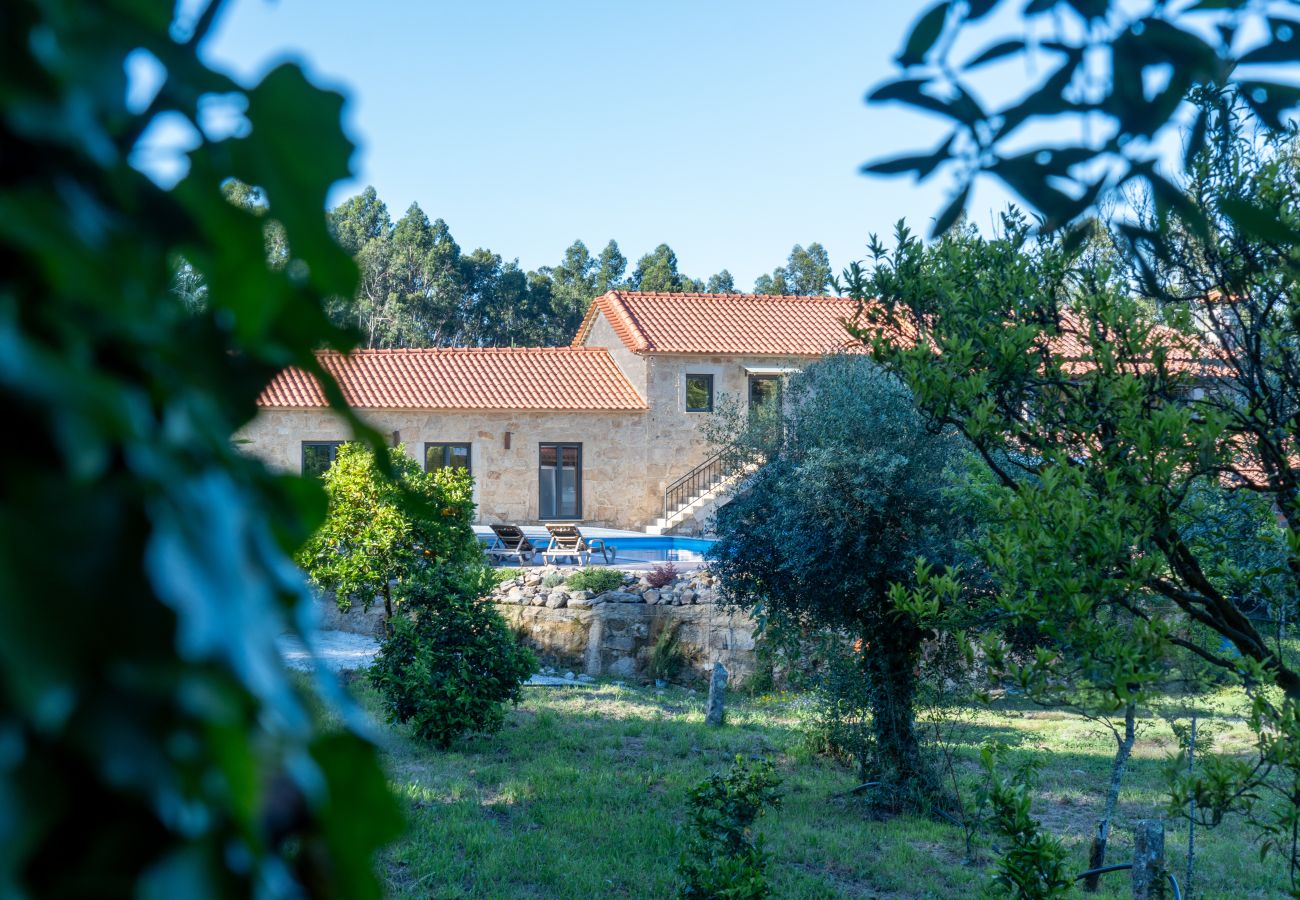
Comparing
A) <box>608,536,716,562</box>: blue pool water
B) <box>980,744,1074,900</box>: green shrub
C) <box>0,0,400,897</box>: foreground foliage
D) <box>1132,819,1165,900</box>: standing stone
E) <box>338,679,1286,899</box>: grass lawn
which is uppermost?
<box>0,0,400,897</box>: foreground foliage

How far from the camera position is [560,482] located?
967 inches

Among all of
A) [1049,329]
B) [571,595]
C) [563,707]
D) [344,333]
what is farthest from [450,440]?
[344,333]

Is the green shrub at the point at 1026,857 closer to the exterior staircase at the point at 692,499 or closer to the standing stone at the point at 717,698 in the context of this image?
the standing stone at the point at 717,698

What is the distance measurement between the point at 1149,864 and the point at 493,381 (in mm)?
20024

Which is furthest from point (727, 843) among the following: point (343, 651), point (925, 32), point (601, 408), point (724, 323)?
point (724, 323)

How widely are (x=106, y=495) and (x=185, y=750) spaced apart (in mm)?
92

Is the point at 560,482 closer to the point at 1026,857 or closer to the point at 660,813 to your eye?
the point at 660,813

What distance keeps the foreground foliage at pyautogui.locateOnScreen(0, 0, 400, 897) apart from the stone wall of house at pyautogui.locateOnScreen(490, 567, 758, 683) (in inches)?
488

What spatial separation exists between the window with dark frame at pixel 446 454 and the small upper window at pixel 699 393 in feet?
17.2

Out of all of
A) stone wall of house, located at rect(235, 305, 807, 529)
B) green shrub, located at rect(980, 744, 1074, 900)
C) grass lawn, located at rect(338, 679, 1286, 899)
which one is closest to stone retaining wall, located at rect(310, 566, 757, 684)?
grass lawn, located at rect(338, 679, 1286, 899)

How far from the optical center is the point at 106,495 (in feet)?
1.19

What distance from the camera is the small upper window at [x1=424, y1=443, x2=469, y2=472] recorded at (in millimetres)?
23281

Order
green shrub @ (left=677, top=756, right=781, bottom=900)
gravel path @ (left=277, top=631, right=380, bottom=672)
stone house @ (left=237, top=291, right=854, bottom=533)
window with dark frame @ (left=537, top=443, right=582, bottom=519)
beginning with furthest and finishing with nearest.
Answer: window with dark frame @ (left=537, top=443, right=582, bottom=519) < stone house @ (left=237, top=291, right=854, bottom=533) < gravel path @ (left=277, top=631, right=380, bottom=672) < green shrub @ (left=677, top=756, right=781, bottom=900)

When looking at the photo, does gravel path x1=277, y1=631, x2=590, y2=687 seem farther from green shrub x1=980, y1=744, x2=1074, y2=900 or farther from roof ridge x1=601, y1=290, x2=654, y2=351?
roof ridge x1=601, y1=290, x2=654, y2=351
